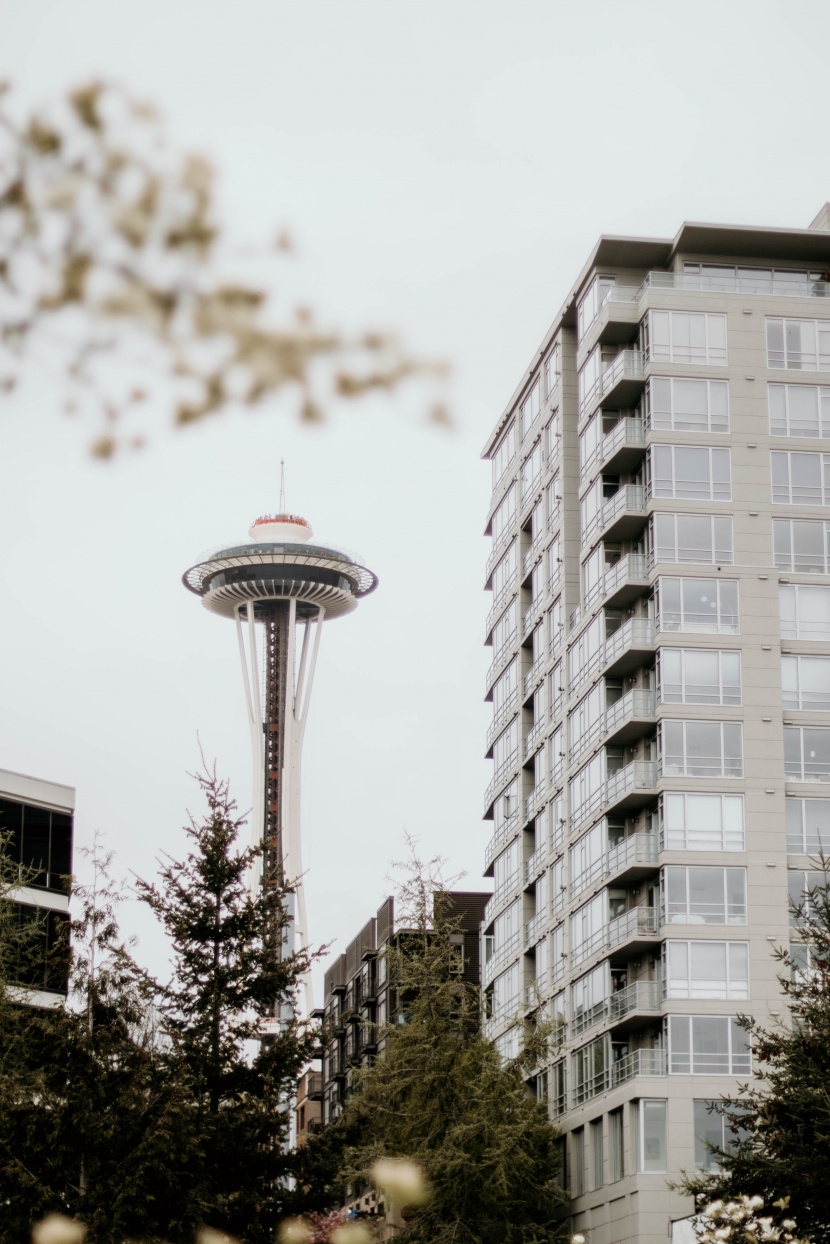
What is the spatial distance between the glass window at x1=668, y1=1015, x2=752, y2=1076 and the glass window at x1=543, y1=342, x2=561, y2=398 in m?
30.4

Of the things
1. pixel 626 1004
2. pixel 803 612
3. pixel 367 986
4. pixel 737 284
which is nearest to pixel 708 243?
pixel 737 284

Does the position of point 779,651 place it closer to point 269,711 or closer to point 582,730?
point 582,730

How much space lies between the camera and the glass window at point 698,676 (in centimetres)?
6619

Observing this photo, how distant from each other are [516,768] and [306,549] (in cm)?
8843

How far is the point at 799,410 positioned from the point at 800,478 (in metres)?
2.65

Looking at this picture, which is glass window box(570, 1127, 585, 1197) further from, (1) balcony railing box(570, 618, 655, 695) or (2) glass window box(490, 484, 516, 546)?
(2) glass window box(490, 484, 516, 546)

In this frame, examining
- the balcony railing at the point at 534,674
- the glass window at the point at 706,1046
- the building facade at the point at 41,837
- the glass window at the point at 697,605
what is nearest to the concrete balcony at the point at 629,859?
the glass window at the point at 706,1046

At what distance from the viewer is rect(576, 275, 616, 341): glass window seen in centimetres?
7325

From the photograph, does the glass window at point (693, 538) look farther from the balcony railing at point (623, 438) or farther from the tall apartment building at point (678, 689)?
the balcony railing at point (623, 438)

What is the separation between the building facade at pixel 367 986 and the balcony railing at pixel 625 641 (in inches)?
953

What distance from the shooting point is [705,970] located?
62594 mm

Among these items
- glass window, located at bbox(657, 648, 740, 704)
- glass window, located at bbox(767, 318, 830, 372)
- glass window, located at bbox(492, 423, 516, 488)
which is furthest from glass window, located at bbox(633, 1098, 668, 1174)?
glass window, located at bbox(492, 423, 516, 488)

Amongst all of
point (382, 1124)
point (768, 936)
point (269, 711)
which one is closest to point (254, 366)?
point (382, 1124)

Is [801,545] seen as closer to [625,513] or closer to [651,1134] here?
[625,513]
